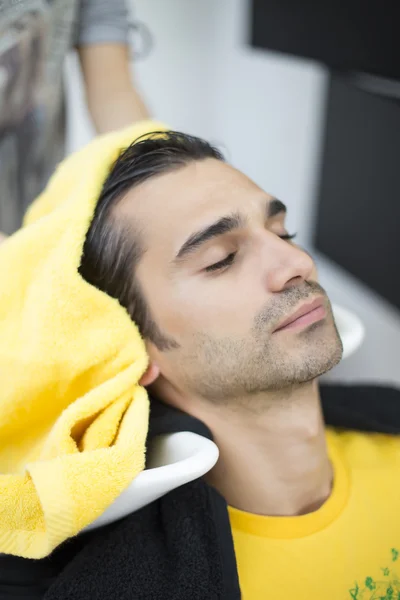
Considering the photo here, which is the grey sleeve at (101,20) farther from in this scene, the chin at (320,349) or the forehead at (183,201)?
the chin at (320,349)

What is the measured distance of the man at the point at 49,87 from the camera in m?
1.21

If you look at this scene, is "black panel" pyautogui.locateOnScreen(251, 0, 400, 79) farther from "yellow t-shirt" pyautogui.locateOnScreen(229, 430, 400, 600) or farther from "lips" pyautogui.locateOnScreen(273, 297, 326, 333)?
"yellow t-shirt" pyautogui.locateOnScreen(229, 430, 400, 600)

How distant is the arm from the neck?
0.67m

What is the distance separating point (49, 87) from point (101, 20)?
18 cm

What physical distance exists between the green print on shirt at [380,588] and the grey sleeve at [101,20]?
3.76 ft

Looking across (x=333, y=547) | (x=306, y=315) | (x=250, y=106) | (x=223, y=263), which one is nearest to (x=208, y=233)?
(x=223, y=263)

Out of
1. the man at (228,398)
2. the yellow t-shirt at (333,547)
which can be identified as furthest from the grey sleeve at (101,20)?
the yellow t-shirt at (333,547)

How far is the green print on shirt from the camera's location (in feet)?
2.84

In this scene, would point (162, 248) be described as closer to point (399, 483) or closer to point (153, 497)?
point (153, 497)

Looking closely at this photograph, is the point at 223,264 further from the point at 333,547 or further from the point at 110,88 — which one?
the point at 110,88

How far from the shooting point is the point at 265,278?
0.88 meters

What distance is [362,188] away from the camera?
1.65 meters

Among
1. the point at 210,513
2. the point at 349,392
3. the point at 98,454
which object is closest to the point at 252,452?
the point at 210,513

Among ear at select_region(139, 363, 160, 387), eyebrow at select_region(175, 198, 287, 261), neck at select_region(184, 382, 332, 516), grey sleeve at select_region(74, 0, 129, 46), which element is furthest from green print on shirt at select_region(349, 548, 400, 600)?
grey sleeve at select_region(74, 0, 129, 46)
